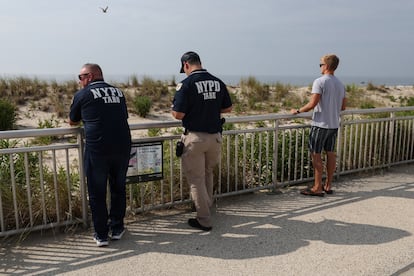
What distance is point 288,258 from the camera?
A: 3.99 metres

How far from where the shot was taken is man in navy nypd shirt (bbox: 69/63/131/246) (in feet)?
13.1

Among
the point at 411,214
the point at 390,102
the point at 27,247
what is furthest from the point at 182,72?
the point at 390,102

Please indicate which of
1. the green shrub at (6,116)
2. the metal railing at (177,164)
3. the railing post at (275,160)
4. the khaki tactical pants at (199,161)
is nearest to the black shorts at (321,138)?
the metal railing at (177,164)

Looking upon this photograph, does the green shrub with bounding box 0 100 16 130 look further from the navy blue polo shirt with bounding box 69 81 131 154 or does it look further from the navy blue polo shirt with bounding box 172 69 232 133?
the navy blue polo shirt with bounding box 172 69 232 133

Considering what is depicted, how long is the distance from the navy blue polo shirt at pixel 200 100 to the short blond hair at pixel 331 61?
1.89 meters

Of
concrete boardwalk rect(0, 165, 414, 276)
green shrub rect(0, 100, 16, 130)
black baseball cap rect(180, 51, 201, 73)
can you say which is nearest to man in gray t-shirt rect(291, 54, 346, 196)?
concrete boardwalk rect(0, 165, 414, 276)

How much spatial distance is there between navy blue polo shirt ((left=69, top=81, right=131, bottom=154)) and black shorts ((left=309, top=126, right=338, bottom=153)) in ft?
9.82

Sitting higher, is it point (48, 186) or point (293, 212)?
point (48, 186)

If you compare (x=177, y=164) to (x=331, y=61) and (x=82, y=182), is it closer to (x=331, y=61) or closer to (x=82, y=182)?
(x=82, y=182)

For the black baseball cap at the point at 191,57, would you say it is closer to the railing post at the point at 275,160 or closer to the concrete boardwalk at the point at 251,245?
the concrete boardwalk at the point at 251,245

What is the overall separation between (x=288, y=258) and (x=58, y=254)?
227cm

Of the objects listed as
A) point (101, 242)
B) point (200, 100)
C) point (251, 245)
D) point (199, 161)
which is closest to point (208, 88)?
point (200, 100)

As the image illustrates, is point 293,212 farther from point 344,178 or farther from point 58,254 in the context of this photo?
point 58,254

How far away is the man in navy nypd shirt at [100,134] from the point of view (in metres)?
3.98
